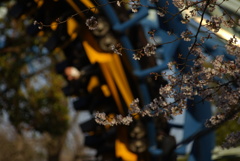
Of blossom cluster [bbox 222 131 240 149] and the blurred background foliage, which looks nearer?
blossom cluster [bbox 222 131 240 149]

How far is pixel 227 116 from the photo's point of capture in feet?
11.4

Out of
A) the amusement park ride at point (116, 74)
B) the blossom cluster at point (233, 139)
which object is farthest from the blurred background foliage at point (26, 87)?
the blossom cluster at point (233, 139)

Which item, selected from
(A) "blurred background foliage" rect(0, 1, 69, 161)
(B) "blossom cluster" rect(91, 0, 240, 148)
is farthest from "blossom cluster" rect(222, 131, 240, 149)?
(A) "blurred background foliage" rect(0, 1, 69, 161)

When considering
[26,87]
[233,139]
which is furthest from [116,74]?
[26,87]

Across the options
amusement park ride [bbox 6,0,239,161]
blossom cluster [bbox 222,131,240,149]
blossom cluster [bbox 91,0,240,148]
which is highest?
amusement park ride [bbox 6,0,239,161]

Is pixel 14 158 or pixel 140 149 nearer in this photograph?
pixel 140 149

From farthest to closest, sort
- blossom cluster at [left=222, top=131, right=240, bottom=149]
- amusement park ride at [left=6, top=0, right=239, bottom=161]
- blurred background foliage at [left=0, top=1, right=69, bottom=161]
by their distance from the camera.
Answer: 1. blurred background foliage at [left=0, top=1, right=69, bottom=161]
2. amusement park ride at [left=6, top=0, right=239, bottom=161]
3. blossom cluster at [left=222, top=131, right=240, bottom=149]

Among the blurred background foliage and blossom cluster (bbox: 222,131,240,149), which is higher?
the blurred background foliage

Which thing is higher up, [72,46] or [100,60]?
[72,46]

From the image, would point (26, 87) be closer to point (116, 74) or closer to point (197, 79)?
point (116, 74)

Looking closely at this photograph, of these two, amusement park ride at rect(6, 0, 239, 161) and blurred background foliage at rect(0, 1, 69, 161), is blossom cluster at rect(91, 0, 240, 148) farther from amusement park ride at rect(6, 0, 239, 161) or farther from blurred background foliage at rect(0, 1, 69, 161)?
blurred background foliage at rect(0, 1, 69, 161)

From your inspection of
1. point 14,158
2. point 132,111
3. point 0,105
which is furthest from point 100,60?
point 14,158

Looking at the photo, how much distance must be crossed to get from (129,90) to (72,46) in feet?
4.57

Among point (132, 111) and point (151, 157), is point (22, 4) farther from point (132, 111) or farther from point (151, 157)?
point (132, 111)
